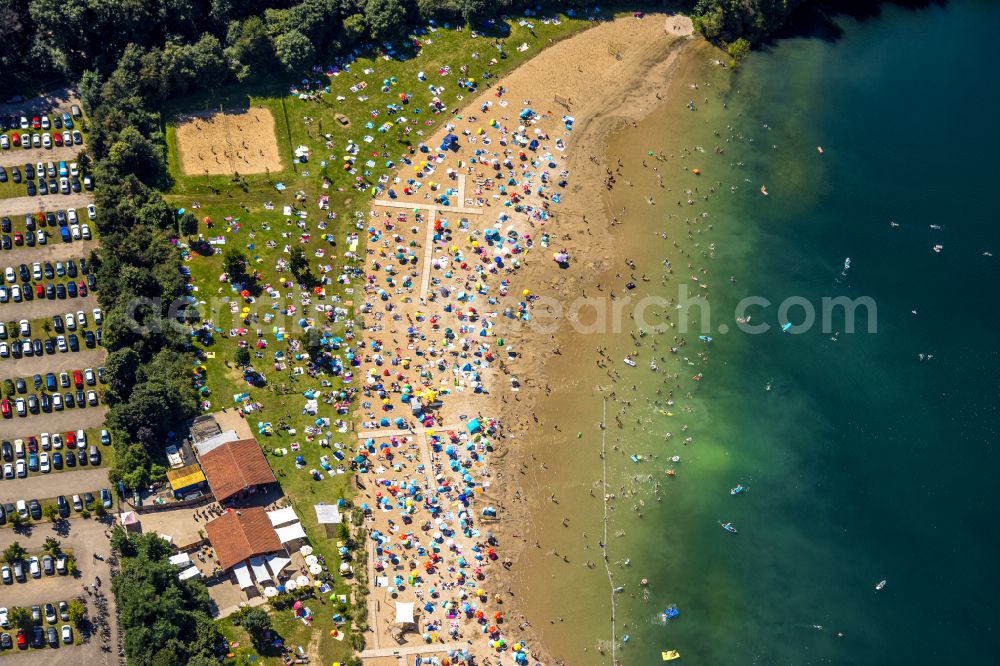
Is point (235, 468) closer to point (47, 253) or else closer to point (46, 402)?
point (46, 402)

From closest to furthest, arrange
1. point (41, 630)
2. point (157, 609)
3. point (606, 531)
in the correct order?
point (157, 609) < point (41, 630) < point (606, 531)

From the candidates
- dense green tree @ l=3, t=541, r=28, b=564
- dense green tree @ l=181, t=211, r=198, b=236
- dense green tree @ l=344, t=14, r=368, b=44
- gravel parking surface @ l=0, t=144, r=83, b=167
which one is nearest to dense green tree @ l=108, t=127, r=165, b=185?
gravel parking surface @ l=0, t=144, r=83, b=167

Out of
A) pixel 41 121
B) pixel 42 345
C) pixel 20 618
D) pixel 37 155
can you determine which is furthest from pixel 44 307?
pixel 20 618

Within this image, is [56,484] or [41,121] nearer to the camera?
[56,484]

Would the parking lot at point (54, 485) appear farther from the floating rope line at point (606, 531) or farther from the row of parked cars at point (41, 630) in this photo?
the floating rope line at point (606, 531)

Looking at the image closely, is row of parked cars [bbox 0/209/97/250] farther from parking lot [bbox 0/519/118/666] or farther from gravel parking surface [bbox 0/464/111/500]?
parking lot [bbox 0/519/118/666]
